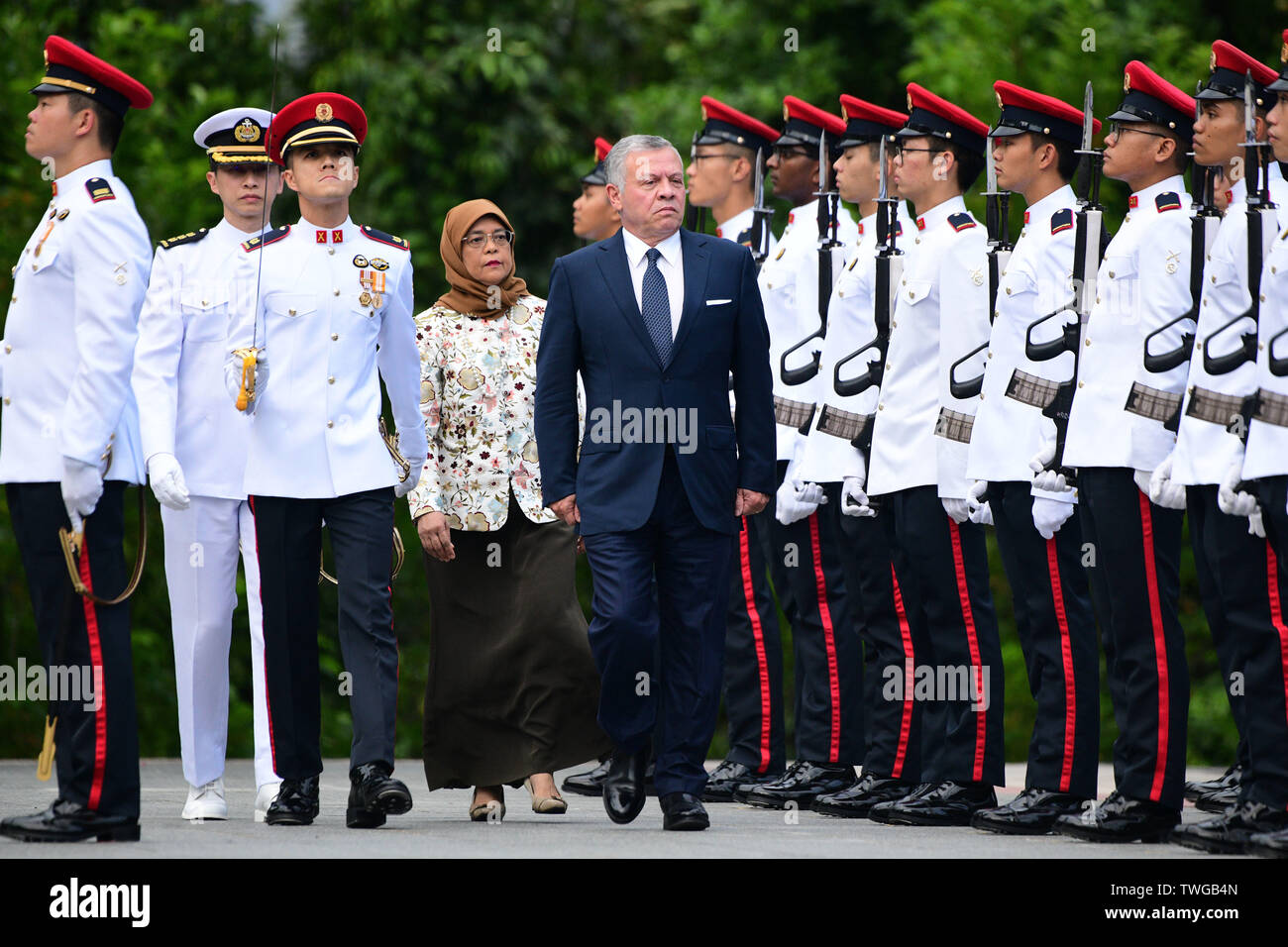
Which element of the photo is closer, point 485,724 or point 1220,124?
point 1220,124

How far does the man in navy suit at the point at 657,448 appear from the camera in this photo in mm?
7668

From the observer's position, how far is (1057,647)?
789cm

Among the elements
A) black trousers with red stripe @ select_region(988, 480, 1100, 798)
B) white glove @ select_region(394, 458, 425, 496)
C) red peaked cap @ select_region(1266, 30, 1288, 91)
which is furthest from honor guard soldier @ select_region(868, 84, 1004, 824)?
white glove @ select_region(394, 458, 425, 496)

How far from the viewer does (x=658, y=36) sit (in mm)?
22500

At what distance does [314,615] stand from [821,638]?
7.97ft

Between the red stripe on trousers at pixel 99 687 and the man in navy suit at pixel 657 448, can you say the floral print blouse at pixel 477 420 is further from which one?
the red stripe on trousers at pixel 99 687

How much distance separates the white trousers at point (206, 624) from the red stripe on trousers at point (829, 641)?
2354mm

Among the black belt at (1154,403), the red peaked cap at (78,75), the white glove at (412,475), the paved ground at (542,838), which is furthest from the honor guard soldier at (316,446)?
the black belt at (1154,403)

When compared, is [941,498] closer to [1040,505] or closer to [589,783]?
[1040,505]

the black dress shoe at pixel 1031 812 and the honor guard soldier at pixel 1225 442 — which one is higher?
the honor guard soldier at pixel 1225 442

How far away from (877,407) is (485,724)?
6.37 ft
